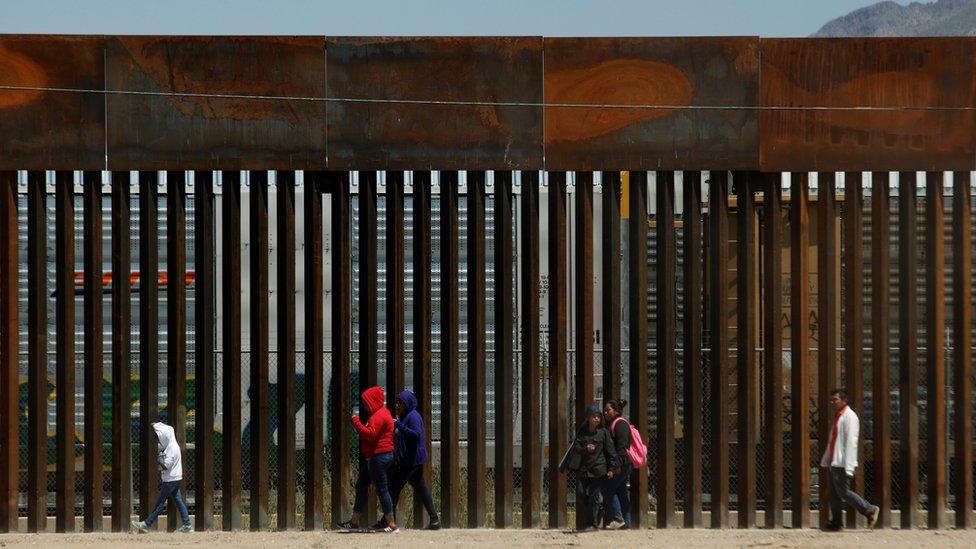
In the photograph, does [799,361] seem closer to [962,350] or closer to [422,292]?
[962,350]

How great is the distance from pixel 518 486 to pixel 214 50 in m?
7.21

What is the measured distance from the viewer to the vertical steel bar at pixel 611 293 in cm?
1136

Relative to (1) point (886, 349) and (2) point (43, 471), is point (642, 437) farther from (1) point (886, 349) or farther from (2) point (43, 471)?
(2) point (43, 471)

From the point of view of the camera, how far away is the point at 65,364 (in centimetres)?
1145

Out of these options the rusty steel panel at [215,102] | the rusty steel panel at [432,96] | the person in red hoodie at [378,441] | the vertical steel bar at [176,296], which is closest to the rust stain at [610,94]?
the rusty steel panel at [432,96]

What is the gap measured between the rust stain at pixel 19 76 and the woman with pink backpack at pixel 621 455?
570 cm

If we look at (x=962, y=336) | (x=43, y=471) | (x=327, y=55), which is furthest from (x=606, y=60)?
(x=43, y=471)

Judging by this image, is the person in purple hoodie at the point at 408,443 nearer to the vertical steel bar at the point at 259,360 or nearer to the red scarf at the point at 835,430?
the vertical steel bar at the point at 259,360

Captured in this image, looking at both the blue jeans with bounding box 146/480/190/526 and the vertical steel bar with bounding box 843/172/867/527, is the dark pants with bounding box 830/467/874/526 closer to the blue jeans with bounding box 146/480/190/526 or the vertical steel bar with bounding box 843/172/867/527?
the vertical steel bar with bounding box 843/172/867/527

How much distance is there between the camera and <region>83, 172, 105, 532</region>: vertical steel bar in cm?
1132

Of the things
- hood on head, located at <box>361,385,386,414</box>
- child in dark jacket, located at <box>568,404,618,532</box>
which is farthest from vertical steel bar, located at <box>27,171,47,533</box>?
child in dark jacket, located at <box>568,404,618,532</box>

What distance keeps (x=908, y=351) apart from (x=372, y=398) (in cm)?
485

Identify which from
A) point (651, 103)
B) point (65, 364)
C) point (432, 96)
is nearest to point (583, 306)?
point (651, 103)

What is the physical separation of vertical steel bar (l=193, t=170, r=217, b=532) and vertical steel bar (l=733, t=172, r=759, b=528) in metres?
4.73
